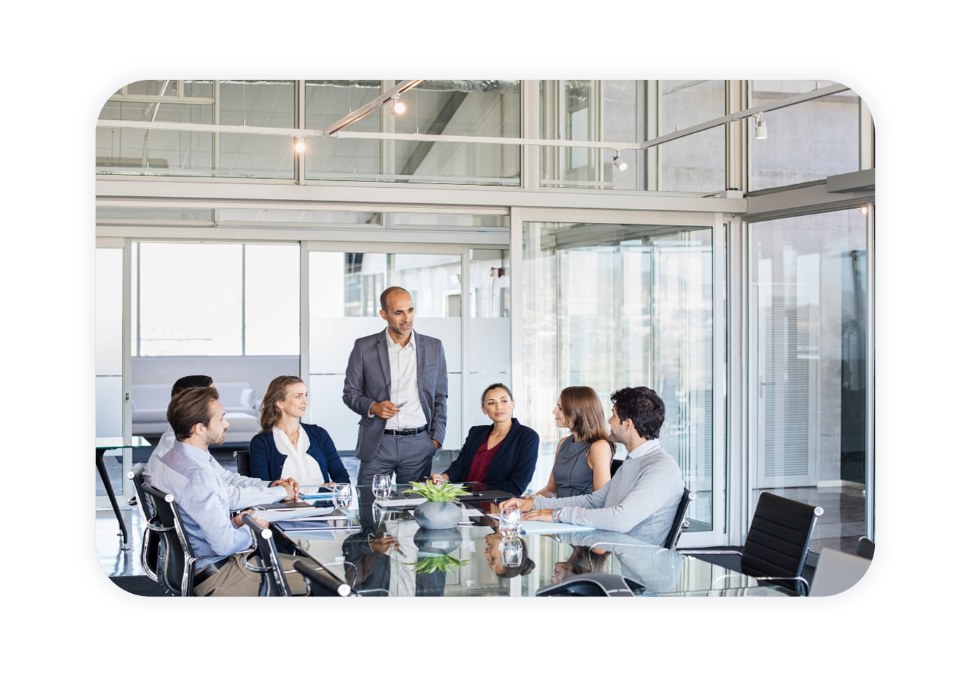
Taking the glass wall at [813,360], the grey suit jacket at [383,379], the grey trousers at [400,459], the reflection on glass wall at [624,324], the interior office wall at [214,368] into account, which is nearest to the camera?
the grey trousers at [400,459]

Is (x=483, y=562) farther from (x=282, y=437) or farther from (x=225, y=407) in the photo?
(x=225, y=407)

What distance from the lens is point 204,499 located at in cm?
358

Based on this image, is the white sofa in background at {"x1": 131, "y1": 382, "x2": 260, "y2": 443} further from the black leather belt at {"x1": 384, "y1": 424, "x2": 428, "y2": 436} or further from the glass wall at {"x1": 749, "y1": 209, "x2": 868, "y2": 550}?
the glass wall at {"x1": 749, "y1": 209, "x2": 868, "y2": 550}

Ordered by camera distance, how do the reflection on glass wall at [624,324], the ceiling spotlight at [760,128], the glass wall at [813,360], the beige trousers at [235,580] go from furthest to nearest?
the reflection on glass wall at [624,324] → the glass wall at [813,360] → the ceiling spotlight at [760,128] → the beige trousers at [235,580]

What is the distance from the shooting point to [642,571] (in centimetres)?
307

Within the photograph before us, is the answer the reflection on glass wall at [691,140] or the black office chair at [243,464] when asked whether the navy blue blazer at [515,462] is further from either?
the reflection on glass wall at [691,140]

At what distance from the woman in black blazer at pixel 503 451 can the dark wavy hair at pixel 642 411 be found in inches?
34.9

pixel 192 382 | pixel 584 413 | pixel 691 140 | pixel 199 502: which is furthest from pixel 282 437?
pixel 691 140

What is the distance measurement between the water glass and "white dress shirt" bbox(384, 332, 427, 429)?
4.68ft

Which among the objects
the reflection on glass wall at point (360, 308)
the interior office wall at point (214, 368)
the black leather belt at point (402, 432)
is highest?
the reflection on glass wall at point (360, 308)

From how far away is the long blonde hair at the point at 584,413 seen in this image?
14.4 feet

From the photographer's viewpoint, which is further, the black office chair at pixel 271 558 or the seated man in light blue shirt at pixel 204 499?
the seated man in light blue shirt at pixel 204 499

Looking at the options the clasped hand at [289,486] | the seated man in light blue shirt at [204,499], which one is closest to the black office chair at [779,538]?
the seated man in light blue shirt at [204,499]

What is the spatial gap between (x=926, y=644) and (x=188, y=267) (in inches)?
498
